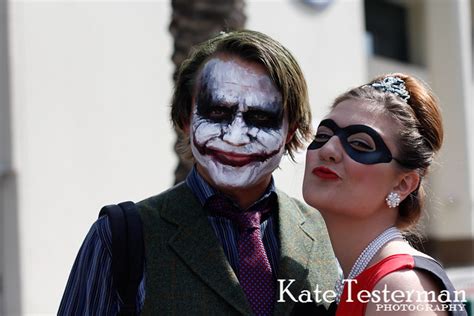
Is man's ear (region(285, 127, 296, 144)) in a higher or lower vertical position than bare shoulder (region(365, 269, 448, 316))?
higher

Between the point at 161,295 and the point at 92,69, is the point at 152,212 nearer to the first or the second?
the point at 161,295

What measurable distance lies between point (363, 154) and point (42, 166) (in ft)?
14.5

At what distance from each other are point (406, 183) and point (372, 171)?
0.45 feet

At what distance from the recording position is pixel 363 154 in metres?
2.36

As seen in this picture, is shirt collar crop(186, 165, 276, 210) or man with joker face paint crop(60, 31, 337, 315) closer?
man with joker face paint crop(60, 31, 337, 315)

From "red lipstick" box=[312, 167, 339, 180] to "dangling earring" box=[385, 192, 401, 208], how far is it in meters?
0.17

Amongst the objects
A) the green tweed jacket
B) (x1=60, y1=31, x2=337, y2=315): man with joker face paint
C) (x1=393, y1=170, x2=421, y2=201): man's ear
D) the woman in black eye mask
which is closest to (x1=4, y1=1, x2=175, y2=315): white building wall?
(x1=60, y1=31, x2=337, y2=315): man with joker face paint

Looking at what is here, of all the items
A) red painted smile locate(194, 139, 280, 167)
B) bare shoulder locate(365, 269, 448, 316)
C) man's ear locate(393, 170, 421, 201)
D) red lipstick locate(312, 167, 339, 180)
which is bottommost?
bare shoulder locate(365, 269, 448, 316)

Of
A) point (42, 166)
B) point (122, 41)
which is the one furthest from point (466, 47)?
point (42, 166)

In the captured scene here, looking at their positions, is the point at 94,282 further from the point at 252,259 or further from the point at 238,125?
the point at 238,125

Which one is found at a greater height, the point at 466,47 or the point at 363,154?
the point at 466,47

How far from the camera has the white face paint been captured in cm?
243

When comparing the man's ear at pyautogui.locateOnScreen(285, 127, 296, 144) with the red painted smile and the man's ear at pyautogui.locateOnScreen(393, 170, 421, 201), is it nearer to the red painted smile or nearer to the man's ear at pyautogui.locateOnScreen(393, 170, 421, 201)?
the red painted smile

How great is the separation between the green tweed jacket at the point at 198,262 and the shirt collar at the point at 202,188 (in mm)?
22
